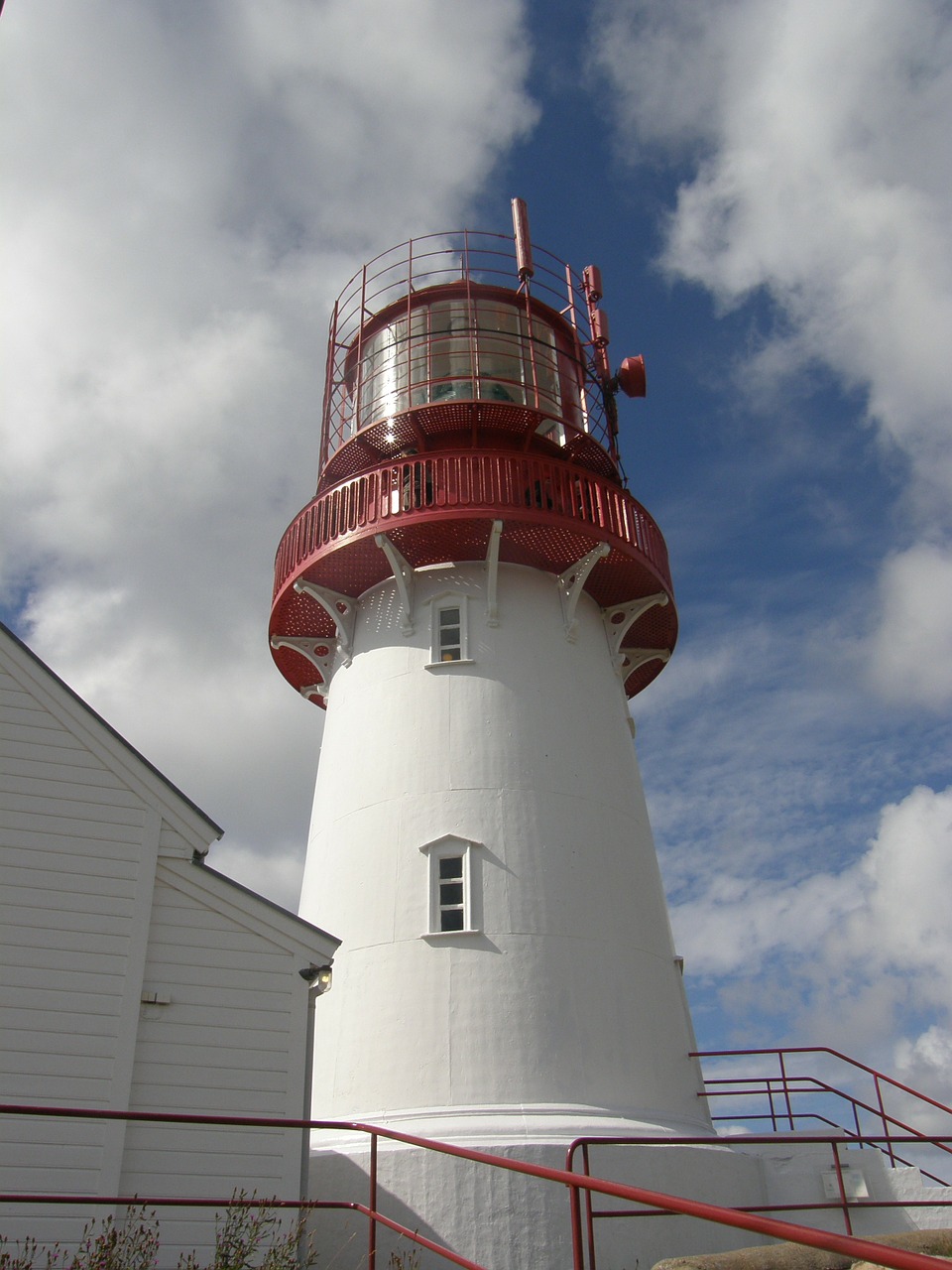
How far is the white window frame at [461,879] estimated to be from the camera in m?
12.0

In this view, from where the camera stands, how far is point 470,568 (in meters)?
15.0

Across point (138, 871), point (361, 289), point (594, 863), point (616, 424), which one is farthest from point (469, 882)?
point (361, 289)

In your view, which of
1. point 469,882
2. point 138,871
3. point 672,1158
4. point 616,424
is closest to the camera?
point 138,871

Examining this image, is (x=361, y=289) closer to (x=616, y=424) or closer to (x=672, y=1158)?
(x=616, y=424)

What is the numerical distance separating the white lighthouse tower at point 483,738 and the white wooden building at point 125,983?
2.20 metres

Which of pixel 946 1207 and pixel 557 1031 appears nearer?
pixel 946 1207

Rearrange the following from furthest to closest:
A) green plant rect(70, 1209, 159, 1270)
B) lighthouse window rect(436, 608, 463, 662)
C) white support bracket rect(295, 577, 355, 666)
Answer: white support bracket rect(295, 577, 355, 666)
lighthouse window rect(436, 608, 463, 662)
green plant rect(70, 1209, 159, 1270)

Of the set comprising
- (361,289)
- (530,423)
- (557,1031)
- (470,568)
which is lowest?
(557,1031)

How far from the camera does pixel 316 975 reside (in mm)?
9578

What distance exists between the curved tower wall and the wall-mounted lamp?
2.22 metres

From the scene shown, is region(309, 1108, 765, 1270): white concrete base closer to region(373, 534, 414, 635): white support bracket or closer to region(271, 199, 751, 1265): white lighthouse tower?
region(271, 199, 751, 1265): white lighthouse tower

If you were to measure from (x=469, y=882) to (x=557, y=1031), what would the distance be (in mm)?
1967

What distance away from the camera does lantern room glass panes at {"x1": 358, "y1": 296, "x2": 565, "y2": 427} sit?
54.2 ft

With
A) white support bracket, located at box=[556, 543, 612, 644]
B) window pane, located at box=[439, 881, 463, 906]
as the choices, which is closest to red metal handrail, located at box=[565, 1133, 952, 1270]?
window pane, located at box=[439, 881, 463, 906]
